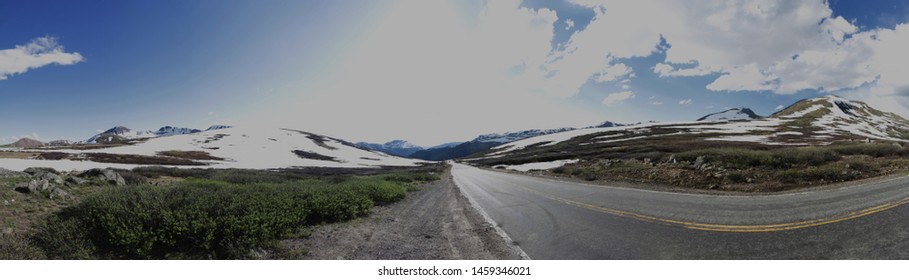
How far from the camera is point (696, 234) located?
9.74 m

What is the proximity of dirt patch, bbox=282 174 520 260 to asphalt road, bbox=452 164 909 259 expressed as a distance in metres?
1.03

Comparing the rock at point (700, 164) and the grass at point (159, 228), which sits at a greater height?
the rock at point (700, 164)

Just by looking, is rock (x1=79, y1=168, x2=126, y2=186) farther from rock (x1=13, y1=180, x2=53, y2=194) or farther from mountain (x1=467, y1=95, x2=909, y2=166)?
mountain (x1=467, y1=95, x2=909, y2=166)

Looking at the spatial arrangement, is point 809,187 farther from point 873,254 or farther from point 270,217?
point 270,217

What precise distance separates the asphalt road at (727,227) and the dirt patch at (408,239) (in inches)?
40.7

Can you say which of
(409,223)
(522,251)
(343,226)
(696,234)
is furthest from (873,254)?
(343,226)

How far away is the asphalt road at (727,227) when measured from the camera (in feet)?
26.9

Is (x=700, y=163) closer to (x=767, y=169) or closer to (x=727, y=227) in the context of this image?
(x=767, y=169)

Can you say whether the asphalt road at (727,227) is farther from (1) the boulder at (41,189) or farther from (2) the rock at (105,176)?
(2) the rock at (105,176)

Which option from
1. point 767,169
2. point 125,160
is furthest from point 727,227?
point 125,160

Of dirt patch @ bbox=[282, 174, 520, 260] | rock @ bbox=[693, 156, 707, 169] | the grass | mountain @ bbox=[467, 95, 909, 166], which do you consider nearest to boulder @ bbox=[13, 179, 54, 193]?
the grass

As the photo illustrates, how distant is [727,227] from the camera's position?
33.3 feet

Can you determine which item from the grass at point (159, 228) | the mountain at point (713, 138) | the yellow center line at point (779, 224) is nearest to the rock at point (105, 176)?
the grass at point (159, 228)

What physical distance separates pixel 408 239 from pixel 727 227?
29.6ft
